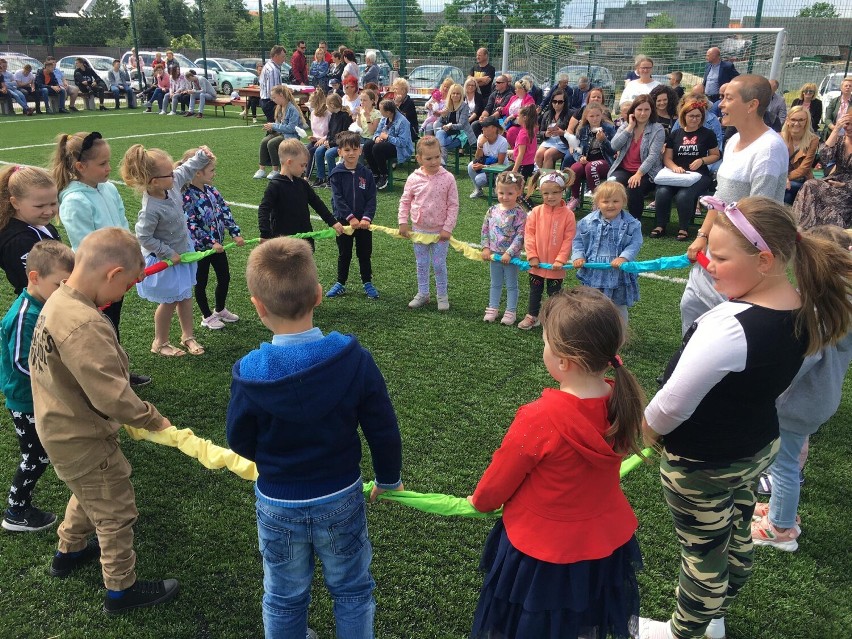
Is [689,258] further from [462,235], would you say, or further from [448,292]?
[462,235]

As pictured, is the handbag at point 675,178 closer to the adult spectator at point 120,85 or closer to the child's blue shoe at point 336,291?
the child's blue shoe at point 336,291

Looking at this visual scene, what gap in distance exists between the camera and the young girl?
2254mm

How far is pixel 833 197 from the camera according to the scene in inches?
278

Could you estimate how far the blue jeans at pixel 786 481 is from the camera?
10.8 ft

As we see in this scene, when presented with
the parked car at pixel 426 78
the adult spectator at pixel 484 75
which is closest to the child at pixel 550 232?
the adult spectator at pixel 484 75

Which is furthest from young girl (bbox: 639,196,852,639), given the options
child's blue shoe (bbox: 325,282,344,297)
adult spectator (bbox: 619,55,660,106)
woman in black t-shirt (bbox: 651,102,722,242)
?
adult spectator (bbox: 619,55,660,106)

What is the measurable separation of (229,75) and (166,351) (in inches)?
1114

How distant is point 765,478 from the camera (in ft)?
13.2

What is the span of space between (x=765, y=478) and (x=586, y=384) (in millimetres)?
2524

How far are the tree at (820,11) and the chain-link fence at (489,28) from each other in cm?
3

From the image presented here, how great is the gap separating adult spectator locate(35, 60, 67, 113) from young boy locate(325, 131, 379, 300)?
71.0ft

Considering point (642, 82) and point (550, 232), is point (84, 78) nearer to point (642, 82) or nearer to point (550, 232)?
point (642, 82)

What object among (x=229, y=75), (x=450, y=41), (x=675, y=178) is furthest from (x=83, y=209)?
(x=229, y=75)

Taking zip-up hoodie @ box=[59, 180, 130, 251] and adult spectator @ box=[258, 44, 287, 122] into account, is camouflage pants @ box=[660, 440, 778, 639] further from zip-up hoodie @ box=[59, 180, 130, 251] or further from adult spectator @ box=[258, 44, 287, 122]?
adult spectator @ box=[258, 44, 287, 122]
